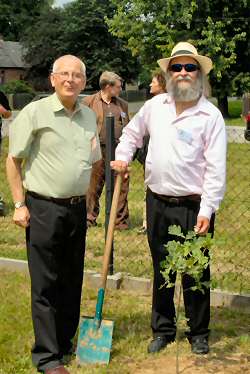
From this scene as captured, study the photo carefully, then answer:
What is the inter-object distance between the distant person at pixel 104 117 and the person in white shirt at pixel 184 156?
2663mm

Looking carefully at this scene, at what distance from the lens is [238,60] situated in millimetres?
29750

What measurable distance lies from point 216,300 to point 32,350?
164cm

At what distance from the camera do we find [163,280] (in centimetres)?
376

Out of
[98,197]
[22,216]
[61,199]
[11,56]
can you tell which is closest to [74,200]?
[61,199]

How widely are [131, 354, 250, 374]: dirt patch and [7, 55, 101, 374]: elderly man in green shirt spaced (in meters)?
0.53

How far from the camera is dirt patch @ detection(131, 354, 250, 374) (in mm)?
3584

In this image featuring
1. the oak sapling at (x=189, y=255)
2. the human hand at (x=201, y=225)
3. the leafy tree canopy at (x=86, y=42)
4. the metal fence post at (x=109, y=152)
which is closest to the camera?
the oak sapling at (x=189, y=255)

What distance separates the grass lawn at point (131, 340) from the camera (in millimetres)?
3611

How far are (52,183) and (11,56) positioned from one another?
2523 inches

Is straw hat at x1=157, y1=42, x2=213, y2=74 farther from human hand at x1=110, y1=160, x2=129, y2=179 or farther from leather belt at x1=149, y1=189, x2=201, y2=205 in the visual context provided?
leather belt at x1=149, y1=189, x2=201, y2=205

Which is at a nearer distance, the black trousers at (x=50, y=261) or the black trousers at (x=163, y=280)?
the black trousers at (x=50, y=261)

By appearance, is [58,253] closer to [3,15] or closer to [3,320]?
[3,320]

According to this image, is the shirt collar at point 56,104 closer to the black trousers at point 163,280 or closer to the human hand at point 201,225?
the black trousers at point 163,280

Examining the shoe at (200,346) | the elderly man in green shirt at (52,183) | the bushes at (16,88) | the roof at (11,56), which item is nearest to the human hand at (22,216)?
the elderly man in green shirt at (52,183)
